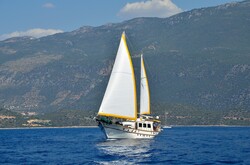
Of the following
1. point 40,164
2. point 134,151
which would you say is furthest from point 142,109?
point 40,164

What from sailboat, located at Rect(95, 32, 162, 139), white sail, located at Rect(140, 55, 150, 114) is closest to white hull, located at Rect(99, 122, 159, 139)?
sailboat, located at Rect(95, 32, 162, 139)

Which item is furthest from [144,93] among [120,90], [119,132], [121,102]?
[119,132]

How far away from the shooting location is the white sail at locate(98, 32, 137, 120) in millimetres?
127625

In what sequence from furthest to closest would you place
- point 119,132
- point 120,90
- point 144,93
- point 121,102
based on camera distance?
point 144,93, point 119,132, point 121,102, point 120,90

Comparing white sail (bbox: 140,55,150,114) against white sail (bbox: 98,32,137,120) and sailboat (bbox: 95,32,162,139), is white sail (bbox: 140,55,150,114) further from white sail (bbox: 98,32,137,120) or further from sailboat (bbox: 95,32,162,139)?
white sail (bbox: 98,32,137,120)

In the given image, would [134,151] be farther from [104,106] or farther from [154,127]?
[154,127]

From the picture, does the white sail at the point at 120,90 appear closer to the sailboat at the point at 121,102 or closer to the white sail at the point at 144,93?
the sailboat at the point at 121,102

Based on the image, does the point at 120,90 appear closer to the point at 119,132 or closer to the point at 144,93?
the point at 119,132

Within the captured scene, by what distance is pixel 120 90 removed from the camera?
5059 inches

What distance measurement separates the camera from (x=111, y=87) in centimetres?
12838

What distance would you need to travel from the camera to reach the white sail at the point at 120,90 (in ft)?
419

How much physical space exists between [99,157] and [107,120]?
38300 millimetres

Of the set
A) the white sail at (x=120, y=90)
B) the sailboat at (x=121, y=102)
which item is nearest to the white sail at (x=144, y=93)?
the sailboat at (x=121, y=102)

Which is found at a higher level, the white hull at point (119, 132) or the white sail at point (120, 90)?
the white sail at point (120, 90)
